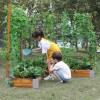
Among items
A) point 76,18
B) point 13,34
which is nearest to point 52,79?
point 13,34

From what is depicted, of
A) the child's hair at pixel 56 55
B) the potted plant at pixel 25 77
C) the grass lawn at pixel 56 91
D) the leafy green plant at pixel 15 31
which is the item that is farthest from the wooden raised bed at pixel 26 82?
the child's hair at pixel 56 55

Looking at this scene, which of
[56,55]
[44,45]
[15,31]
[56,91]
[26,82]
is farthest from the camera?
[44,45]

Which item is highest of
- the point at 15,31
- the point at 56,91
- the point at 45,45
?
the point at 15,31

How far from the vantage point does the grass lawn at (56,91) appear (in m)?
6.95

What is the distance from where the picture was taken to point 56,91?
759 cm

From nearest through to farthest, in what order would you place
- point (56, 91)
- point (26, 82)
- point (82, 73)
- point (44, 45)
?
1. point (56, 91)
2. point (26, 82)
3. point (44, 45)
4. point (82, 73)

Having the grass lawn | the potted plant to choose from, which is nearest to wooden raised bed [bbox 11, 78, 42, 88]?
the potted plant

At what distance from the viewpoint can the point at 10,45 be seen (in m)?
8.20

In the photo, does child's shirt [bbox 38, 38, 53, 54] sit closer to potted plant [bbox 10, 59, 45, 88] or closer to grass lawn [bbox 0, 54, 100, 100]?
potted plant [bbox 10, 59, 45, 88]

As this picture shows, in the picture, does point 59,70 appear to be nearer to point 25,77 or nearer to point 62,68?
point 62,68

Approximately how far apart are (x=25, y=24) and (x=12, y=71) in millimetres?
1387

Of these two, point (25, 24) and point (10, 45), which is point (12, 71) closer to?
point (10, 45)

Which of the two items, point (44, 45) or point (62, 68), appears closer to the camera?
point (62, 68)

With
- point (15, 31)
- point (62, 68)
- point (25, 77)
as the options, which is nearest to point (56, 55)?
point (62, 68)
